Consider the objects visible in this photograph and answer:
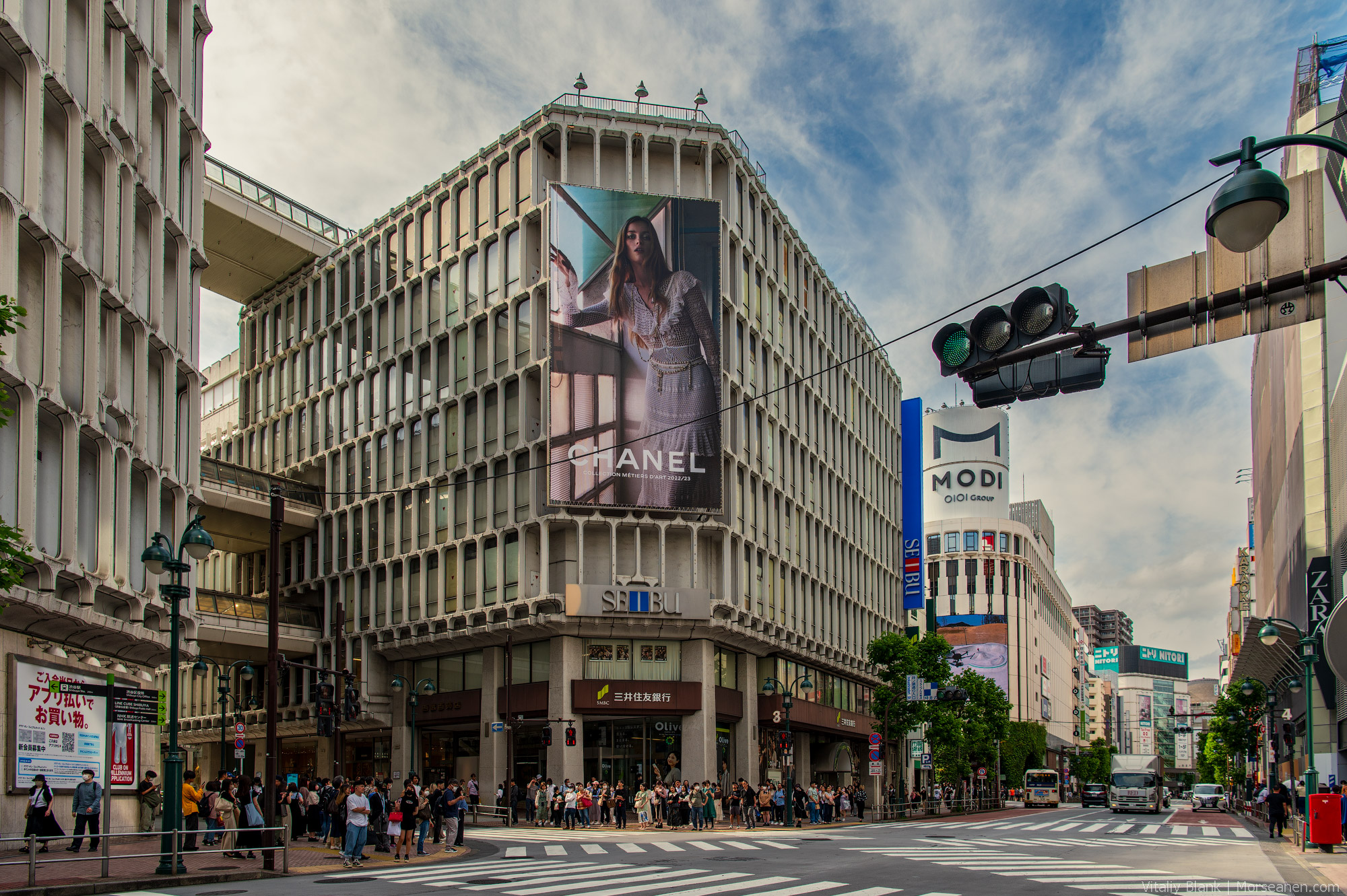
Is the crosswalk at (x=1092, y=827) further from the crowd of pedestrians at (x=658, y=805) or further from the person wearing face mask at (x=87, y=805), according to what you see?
the person wearing face mask at (x=87, y=805)

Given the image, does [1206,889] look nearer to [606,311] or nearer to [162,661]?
[162,661]

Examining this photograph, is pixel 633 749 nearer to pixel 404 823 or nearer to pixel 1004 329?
Result: pixel 404 823

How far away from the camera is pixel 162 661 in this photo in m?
34.1

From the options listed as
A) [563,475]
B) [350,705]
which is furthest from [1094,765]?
[350,705]

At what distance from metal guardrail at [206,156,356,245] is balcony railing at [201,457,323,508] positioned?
14.0m

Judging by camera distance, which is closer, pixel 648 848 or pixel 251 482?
pixel 648 848

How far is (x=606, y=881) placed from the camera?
18703 millimetres

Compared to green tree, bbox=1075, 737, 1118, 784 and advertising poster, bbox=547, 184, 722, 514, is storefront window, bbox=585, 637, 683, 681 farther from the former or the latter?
green tree, bbox=1075, 737, 1118, 784

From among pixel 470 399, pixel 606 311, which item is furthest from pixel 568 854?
pixel 470 399

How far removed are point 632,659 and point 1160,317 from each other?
40935 mm

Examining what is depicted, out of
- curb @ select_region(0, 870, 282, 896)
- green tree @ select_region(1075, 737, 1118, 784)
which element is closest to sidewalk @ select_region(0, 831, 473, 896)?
curb @ select_region(0, 870, 282, 896)

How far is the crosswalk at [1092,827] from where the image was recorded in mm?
37125

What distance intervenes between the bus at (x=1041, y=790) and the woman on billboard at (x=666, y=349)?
140 ft

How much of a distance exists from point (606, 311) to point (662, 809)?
65.7 ft
